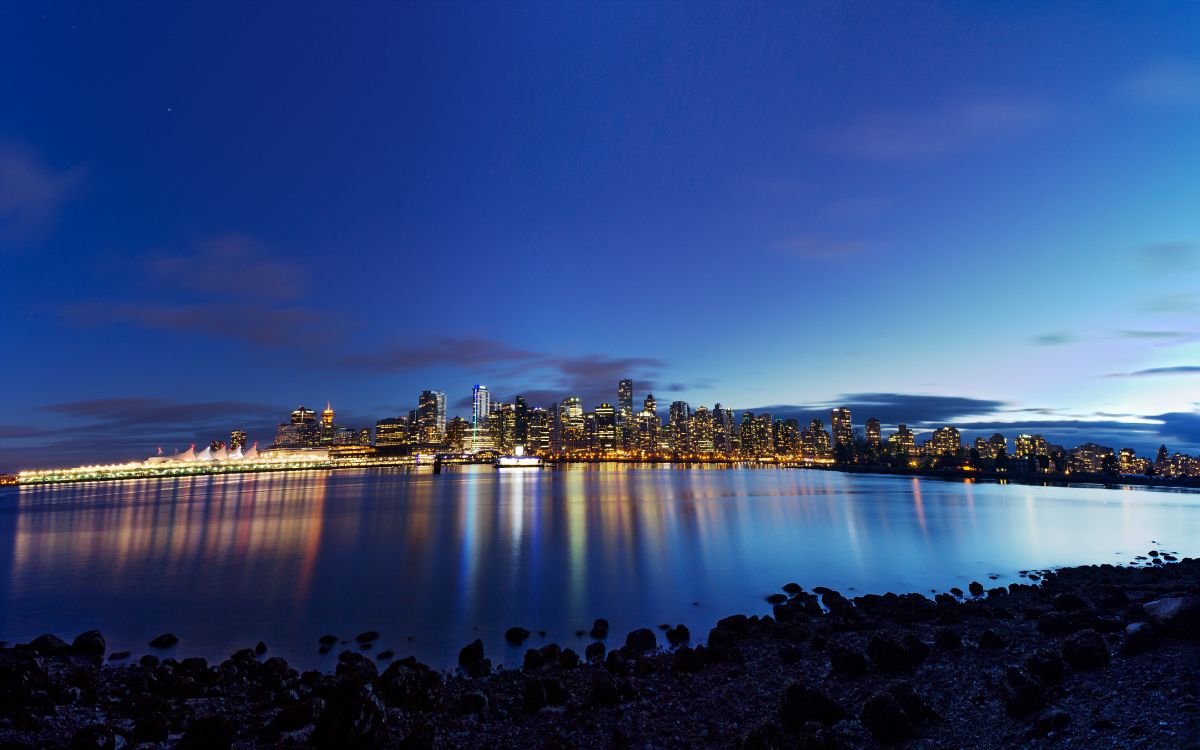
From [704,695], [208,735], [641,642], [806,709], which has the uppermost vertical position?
[806,709]

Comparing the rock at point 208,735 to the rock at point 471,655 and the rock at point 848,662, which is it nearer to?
the rock at point 471,655

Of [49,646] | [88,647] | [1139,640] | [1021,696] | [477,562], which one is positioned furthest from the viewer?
[477,562]

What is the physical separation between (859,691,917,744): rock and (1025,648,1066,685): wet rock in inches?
114

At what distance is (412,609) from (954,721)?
19699mm

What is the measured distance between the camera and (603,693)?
12.1 meters

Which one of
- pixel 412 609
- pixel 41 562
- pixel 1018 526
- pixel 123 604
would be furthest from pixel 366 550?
pixel 1018 526

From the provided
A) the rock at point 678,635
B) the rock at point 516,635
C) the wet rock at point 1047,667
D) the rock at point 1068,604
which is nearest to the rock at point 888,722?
the wet rock at point 1047,667

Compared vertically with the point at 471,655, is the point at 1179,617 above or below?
above

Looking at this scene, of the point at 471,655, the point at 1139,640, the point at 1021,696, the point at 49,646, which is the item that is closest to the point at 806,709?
the point at 1021,696

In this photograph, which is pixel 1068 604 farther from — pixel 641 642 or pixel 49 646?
pixel 49 646

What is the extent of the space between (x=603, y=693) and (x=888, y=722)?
5192 millimetres

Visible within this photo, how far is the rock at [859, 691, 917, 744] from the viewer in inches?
375

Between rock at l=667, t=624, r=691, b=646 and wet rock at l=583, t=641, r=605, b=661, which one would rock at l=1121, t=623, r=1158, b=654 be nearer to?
rock at l=667, t=624, r=691, b=646

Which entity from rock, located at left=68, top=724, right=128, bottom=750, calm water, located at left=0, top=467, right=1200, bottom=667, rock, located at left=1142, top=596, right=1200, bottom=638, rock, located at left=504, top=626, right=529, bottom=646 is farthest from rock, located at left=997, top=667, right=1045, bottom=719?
rock, located at left=68, top=724, right=128, bottom=750
